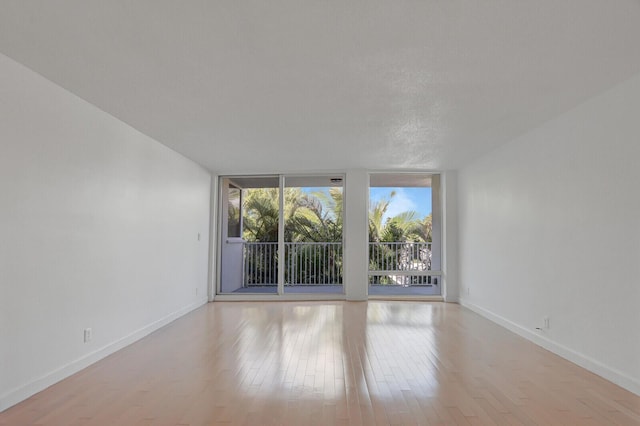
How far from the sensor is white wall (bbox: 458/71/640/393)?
9.21 feet

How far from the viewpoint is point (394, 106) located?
10.8 ft

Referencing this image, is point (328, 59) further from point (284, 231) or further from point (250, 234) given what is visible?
point (250, 234)

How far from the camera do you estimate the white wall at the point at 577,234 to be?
111 inches

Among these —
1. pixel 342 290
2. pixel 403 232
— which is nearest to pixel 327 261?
pixel 342 290

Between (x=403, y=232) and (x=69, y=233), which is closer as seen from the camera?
(x=69, y=233)

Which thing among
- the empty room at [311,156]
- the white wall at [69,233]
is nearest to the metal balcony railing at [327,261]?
the empty room at [311,156]

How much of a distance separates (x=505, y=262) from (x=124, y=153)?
4639 millimetres

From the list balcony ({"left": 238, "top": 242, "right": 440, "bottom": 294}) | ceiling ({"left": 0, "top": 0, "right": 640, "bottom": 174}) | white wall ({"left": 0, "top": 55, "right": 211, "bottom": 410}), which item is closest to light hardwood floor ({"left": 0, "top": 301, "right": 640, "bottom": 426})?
white wall ({"left": 0, "top": 55, "right": 211, "bottom": 410})

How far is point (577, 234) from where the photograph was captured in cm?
335

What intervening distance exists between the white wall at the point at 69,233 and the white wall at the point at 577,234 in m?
4.33

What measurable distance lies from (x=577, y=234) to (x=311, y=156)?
3377mm

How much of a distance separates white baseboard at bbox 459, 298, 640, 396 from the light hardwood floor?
2.8 inches

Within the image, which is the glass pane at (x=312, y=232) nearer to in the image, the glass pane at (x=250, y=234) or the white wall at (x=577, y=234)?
the glass pane at (x=250, y=234)

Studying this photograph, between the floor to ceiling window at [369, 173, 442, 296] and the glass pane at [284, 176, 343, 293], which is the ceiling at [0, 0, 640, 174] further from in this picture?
the floor to ceiling window at [369, 173, 442, 296]
